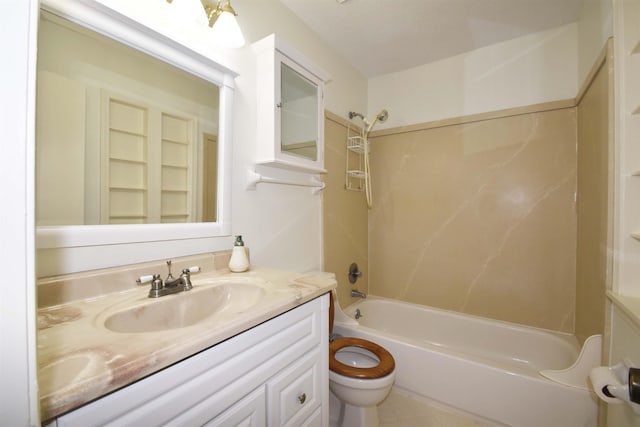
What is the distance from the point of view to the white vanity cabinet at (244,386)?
49cm

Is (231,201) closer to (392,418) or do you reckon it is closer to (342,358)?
(342,358)

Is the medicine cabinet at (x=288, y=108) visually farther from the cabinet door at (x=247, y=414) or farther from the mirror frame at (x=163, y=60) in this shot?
the cabinet door at (x=247, y=414)

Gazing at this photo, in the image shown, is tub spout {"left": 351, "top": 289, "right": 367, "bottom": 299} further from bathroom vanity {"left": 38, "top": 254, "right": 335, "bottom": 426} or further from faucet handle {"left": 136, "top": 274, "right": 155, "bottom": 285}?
faucet handle {"left": 136, "top": 274, "right": 155, "bottom": 285}

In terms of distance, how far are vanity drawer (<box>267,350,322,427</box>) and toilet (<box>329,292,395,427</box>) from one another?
30cm

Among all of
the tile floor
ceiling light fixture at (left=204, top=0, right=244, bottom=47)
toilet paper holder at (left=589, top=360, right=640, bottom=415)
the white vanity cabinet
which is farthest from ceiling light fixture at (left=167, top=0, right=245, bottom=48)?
the tile floor

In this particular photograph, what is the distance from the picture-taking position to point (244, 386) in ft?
2.29

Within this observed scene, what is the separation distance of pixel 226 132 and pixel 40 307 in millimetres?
866

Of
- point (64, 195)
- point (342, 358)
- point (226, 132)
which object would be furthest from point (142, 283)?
point (342, 358)

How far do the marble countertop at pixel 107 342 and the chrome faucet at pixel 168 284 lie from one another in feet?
0.07

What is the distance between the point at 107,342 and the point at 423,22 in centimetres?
223

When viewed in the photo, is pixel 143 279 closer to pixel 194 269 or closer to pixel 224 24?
pixel 194 269

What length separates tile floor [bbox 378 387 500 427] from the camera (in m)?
1.44

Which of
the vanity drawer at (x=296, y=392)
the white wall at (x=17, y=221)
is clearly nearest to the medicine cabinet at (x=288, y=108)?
the vanity drawer at (x=296, y=392)

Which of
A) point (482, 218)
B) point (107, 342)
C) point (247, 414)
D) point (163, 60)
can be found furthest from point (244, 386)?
point (482, 218)
